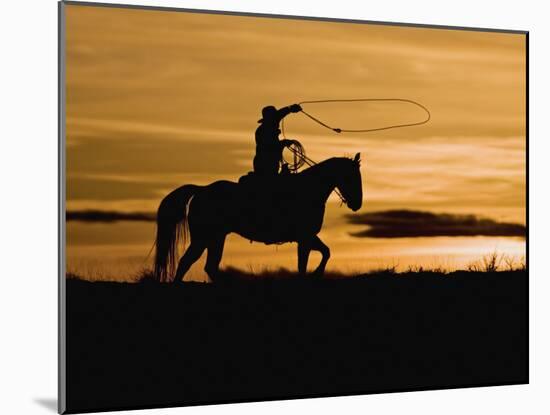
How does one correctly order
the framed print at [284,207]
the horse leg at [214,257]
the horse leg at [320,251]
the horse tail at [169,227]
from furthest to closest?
1. the horse leg at [320,251]
2. the horse leg at [214,257]
3. the horse tail at [169,227]
4. the framed print at [284,207]

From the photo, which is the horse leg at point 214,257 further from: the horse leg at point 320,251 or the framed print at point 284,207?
the horse leg at point 320,251

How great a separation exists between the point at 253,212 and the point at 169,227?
2.12ft

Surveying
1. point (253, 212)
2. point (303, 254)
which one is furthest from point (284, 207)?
point (303, 254)

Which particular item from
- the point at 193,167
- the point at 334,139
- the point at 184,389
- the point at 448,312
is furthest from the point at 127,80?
the point at 448,312

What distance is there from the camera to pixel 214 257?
8680 millimetres

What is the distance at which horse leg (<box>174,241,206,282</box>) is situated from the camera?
28.2 feet

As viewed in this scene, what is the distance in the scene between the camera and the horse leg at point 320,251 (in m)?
8.94

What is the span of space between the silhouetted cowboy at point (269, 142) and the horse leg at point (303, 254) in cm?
54

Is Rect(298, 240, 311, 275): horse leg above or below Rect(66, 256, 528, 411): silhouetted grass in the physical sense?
above

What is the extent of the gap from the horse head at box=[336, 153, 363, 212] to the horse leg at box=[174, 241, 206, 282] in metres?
1.10

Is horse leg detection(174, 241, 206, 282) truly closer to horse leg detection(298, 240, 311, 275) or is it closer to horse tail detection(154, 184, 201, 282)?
horse tail detection(154, 184, 201, 282)

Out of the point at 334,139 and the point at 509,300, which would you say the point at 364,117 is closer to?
the point at 334,139

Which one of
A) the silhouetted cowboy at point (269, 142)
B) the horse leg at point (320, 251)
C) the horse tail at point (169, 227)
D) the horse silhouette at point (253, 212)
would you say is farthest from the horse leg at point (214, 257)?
the horse leg at point (320, 251)

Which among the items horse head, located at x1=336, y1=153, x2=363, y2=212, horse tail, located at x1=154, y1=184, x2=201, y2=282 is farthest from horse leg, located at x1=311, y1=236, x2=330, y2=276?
horse tail, located at x1=154, y1=184, x2=201, y2=282
